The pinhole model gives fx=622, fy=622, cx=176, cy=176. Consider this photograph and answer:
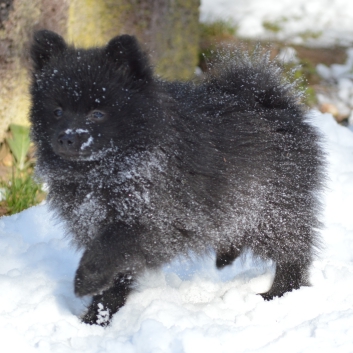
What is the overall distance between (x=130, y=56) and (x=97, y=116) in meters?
0.36

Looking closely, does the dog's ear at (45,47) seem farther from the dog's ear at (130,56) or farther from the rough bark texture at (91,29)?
the rough bark texture at (91,29)

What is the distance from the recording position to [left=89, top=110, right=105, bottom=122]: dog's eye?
3.00m

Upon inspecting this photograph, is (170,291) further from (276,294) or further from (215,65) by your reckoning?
(215,65)

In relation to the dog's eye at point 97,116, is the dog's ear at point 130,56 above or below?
above

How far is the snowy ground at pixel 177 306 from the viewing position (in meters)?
2.91

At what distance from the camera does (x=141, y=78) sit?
314 centimetres

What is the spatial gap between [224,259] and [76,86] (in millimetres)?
1703

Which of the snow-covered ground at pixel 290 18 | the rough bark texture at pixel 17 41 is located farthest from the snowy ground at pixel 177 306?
the snow-covered ground at pixel 290 18

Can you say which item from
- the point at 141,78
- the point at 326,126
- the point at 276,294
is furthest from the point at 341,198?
the point at 141,78

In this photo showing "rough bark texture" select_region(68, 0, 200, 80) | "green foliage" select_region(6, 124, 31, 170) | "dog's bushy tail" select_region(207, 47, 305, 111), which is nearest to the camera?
"dog's bushy tail" select_region(207, 47, 305, 111)

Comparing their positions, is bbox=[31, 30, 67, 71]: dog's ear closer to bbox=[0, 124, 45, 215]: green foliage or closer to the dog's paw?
the dog's paw

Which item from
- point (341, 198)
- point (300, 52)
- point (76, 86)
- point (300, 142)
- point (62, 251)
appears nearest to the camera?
point (76, 86)

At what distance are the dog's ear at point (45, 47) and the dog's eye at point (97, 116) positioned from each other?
48 centimetres

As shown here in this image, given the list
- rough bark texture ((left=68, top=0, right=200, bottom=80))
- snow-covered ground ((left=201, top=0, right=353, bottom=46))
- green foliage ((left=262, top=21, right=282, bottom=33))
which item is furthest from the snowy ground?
green foliage ((left=262, top=21, right=282, bottom=33))
